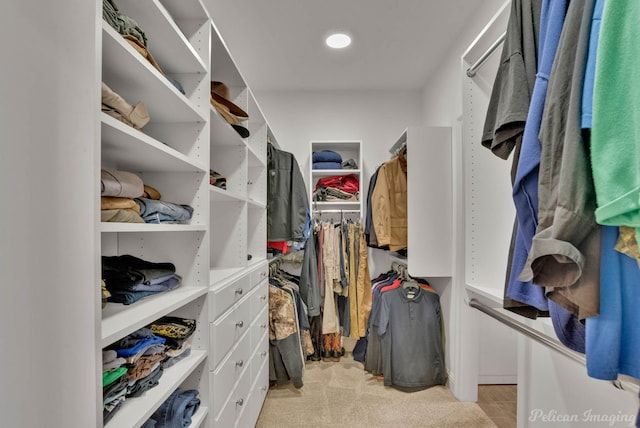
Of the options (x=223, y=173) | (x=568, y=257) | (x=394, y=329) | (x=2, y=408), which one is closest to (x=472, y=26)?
(x=223, y=173)

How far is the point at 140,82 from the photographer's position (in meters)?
0.85

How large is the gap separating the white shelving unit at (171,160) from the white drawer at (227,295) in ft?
0.11

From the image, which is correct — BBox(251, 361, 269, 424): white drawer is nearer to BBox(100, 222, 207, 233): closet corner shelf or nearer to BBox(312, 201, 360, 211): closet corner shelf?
BBox(100, 222, 207, 233): closet corner shelf

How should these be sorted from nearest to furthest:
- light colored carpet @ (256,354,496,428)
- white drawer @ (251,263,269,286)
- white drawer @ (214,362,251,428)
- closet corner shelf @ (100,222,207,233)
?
closet corner shelf @ (100,222,207,233) → white drawer @ (214,362,251,428) → white drawer @ (251,263,269,286) → light colored carpet @ (256,354,496,428)

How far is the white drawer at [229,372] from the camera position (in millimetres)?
1106

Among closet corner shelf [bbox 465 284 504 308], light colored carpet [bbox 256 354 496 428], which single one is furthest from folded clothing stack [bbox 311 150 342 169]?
light colored carpet [bbox 256 354 496 428]

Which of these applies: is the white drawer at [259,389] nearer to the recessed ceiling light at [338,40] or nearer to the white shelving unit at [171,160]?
the white shelving unit at [171,160]

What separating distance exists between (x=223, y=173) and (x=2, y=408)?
4.21 feet

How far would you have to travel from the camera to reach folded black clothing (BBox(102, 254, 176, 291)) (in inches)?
33.4

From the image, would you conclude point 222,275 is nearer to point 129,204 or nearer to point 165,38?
point 129,204

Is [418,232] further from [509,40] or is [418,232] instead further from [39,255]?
[39,255]

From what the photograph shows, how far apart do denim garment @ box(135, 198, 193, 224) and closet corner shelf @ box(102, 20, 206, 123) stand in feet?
1.14

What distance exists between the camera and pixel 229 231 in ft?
5.27
